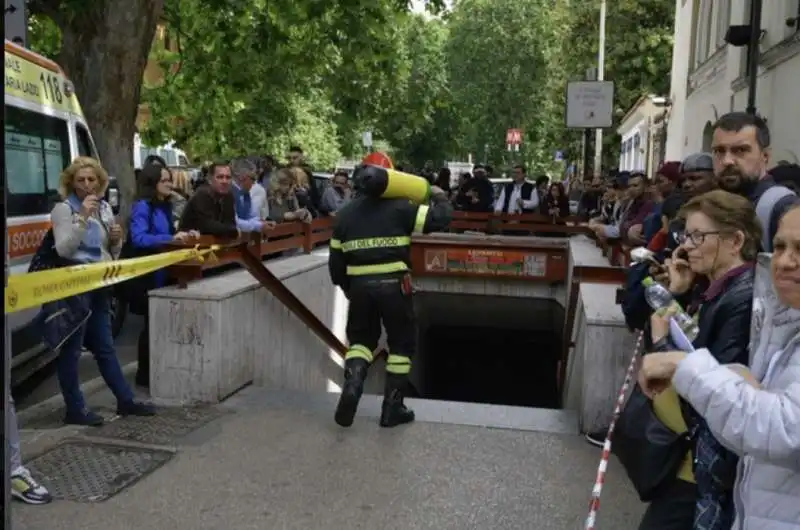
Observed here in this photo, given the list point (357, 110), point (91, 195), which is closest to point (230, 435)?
point (91, 195)

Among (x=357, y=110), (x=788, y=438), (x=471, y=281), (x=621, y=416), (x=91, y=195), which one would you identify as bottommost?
(x=471, y=281)

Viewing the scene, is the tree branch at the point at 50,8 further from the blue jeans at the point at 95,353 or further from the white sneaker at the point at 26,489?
the white sneaker at the point at 26,489

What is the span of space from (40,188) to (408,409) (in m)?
4.02

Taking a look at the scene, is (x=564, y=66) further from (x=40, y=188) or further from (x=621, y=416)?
(x=621, y=416)

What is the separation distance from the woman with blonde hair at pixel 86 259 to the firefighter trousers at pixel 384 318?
145 centimetres

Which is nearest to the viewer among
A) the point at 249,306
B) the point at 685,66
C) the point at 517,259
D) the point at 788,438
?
the point at 788,438

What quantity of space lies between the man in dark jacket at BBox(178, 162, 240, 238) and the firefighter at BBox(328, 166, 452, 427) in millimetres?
1340

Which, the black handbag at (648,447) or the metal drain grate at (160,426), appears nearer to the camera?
the black handbag at (648,447)

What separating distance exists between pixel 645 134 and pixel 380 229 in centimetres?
2709

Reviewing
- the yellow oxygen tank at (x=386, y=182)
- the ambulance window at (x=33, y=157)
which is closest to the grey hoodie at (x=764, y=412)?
the yellow oxygen tank at (x=386, y=182)

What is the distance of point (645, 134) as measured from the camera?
30484 mm

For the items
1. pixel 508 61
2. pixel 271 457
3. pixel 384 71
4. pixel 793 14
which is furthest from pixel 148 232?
pixel 508 61

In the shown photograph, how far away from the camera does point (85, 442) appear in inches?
192

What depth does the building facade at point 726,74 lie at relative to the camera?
33.2 ft
